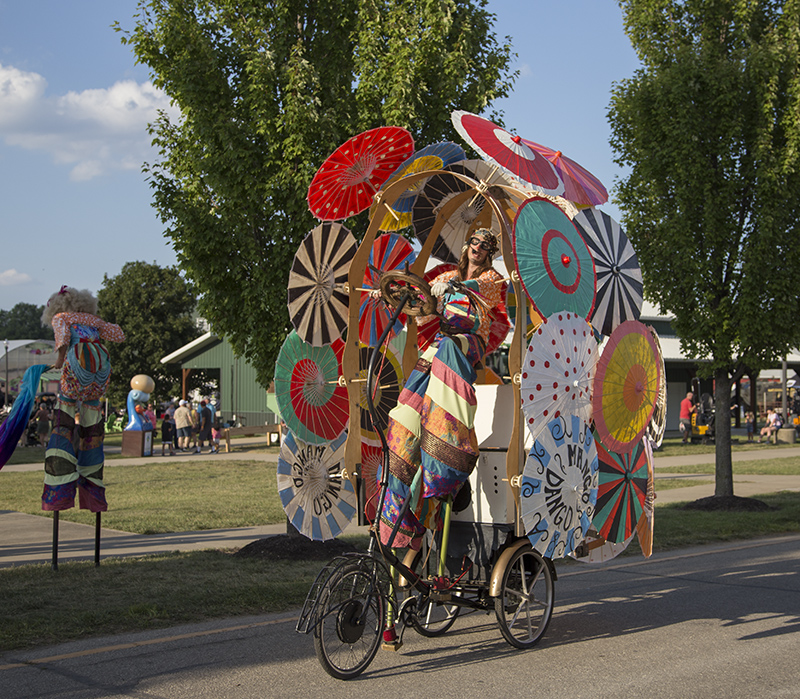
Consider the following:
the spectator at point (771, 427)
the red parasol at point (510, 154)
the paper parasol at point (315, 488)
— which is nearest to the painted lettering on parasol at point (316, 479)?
the paper parasol at point (315, 488)

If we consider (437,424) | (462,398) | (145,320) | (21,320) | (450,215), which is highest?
(21,320)

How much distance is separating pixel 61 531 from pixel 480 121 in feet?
25.0

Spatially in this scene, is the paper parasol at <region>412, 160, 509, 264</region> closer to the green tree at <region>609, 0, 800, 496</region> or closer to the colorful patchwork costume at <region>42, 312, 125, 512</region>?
the colorful patchwork costume at <region>42, 312, 125, 512</region>

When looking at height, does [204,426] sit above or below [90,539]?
above

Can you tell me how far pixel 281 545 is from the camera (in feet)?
29.0

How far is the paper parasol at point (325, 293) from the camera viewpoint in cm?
648

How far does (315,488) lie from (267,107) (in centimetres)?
460

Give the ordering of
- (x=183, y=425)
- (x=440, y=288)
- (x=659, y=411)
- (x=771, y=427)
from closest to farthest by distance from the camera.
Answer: (x=440, y=288)
(x=659, y=411)
(x=183, y=425)
(x=771, y=427)

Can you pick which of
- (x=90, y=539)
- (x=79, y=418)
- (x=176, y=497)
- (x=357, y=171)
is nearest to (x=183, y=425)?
(x=176, y=497)

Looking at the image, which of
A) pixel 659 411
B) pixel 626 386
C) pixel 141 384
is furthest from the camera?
pixel 141 384

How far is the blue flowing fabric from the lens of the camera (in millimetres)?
7473

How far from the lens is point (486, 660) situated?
5.47 metres

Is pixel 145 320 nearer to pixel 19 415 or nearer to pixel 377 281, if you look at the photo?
pixel 19 415

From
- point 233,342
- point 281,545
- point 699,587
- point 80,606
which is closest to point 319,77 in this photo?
point 233,342
